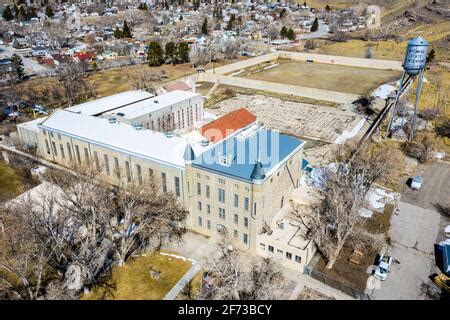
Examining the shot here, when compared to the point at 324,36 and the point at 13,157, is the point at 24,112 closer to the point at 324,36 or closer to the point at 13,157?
the point at 13,157

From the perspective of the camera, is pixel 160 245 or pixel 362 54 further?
pixel 362 54

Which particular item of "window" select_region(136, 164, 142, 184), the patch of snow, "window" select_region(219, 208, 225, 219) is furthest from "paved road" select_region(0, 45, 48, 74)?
the patch of snow

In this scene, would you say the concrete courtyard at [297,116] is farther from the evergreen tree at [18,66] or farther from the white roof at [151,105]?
the evergreen tree at [18,66]

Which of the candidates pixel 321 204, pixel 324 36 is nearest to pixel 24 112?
pixel 321 204

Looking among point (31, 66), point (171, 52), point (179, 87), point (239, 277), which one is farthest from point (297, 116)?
point (31, 66)

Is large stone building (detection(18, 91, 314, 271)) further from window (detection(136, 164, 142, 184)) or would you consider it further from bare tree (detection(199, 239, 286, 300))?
bare tree (detection(199, 239, 286, 300))

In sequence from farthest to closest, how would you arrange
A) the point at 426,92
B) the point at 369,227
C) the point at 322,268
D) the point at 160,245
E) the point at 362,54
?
the point at 362,54 → the point at 426,92 → the point at 369,227 → the point at 160,245 → the point at 322,268
